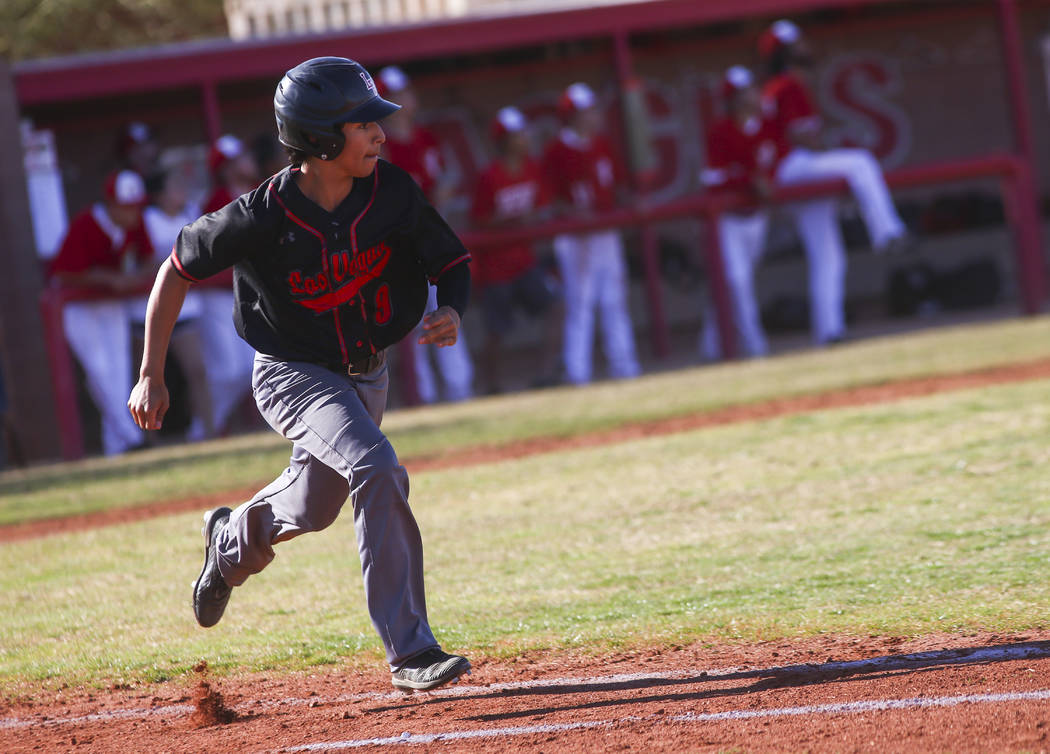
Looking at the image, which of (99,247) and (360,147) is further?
(99,247)

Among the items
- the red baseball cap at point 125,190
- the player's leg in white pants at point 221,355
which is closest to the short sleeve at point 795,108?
the player's leg in white pants at point 221,355

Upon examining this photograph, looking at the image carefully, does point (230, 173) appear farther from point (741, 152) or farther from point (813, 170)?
point (813, 170)

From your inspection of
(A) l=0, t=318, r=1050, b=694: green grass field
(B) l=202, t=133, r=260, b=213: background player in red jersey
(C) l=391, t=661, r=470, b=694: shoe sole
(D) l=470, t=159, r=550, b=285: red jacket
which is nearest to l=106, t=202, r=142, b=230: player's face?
(B) l=202, t=133, r=260, b=213: background player in red jersey

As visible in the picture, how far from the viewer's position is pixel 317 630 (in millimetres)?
4688

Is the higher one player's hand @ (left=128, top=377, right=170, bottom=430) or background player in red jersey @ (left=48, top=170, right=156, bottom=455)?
Result: background player in red jersey @ (left=48, top=170, right=156, bottom=455)

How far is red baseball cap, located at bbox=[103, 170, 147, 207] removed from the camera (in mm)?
10414

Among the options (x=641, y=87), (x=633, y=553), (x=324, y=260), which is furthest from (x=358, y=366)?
(x=641, y=87)

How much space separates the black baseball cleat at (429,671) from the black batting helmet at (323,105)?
1339 millimetres

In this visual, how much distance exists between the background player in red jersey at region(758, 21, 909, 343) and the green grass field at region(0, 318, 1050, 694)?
3.36 meters

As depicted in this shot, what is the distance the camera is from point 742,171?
11977 millimetres

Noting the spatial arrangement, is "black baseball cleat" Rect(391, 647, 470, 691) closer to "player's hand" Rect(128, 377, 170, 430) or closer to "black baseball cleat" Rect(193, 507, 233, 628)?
"black baseball cleat" Rect(193, 507, 233, 628)

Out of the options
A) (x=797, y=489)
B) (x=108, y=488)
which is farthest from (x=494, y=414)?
(x=797, y=489)

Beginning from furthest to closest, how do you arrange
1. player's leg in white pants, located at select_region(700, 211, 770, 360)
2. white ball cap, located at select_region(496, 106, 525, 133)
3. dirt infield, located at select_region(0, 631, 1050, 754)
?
player's leg in white pants, located at select_region(700, 211, 770, 360) < white ball cap, located at select_region(496, 106, 525, 133) < dirt infield, located at select_region(0, 631, 1050, 754)

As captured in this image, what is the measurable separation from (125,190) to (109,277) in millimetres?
639
